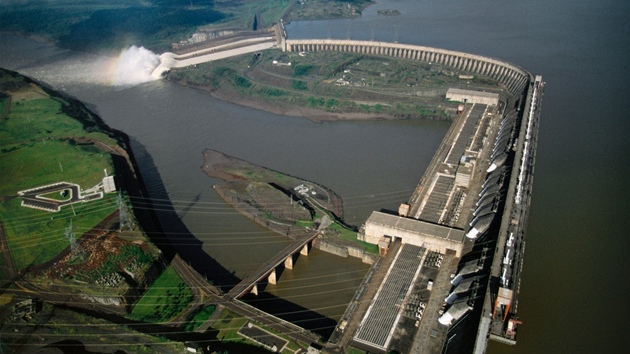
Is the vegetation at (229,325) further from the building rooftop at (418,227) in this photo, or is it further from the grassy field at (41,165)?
the grassy field at (41,165)

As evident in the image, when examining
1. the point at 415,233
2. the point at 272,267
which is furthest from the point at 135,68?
the point at 415,233

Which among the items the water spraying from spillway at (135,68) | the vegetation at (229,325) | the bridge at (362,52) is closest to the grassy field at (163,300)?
the vegetation at (229,325)

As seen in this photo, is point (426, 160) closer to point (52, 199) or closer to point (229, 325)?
point (229, 325)

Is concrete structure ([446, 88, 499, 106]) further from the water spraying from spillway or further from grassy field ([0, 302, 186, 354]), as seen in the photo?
the water spraying from spillway

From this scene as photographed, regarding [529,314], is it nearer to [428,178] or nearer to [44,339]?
[428,178]

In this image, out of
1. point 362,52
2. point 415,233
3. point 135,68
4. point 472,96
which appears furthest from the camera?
point 362,52

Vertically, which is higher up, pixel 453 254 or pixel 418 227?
pixel 418 227

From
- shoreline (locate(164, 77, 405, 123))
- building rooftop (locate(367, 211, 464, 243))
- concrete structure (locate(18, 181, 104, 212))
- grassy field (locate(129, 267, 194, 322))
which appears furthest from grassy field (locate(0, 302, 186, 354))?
shoreline (locate(164, 77, 405, 123))
